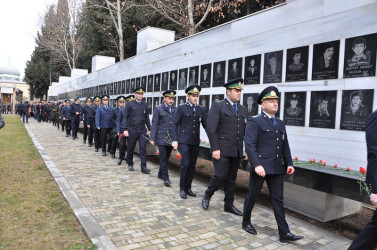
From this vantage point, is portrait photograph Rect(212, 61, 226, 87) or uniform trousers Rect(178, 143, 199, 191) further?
portrait photograph Rect(212, 61, 226, 87)

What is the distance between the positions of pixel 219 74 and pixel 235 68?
607 mm

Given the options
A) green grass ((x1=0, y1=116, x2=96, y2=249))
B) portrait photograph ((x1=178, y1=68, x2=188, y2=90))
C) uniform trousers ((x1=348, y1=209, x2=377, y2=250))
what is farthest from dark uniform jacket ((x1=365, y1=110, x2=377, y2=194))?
portrait photograph ((x1=178, y1=68, x2=188, y2=90))

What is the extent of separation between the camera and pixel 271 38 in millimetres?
5980

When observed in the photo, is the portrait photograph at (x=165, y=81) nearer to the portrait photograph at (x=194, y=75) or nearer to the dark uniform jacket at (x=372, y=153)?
the portrait photograph at (x=194, y=75)

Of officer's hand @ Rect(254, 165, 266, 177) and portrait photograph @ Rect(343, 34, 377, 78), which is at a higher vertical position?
portrait photograph @ Rect(343, 34, 377, 78)

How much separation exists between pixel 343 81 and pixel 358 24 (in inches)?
31.9

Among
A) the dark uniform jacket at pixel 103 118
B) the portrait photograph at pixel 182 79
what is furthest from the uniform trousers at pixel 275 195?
the dark uniform jacket at pixel 103 118

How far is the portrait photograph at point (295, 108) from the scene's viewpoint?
5.38 m

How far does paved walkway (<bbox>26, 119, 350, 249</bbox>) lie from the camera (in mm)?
3830

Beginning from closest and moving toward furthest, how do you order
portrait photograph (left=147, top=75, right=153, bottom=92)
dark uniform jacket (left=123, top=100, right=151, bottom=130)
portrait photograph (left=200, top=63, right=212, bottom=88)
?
portrait photograph (left=200, top=63, right=212, bottom=88) → dark uniform jacket (left=123, top=100, right=151, bottom=130) → portrait photograph (left=147, top=75, right=153, bottom=92)

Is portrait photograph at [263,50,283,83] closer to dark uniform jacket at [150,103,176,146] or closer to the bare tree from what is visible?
dark uniform jacket at [150,103,176,146]

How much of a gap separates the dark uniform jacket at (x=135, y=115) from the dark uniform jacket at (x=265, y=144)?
4392mm

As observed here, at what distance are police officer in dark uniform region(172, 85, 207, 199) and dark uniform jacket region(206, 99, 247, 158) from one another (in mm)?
1038

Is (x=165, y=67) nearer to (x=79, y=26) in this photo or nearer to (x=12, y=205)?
(x=12, y=205)
